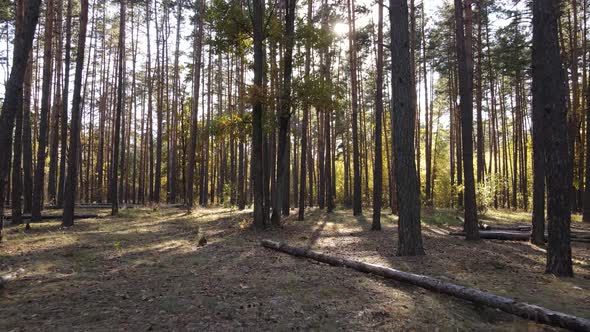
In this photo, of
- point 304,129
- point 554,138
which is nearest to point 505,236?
point 554,138

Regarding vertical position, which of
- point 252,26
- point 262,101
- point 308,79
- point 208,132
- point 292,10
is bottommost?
point 208,132

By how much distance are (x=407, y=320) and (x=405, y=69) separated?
18.9 ft

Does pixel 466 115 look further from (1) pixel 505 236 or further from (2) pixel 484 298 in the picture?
(2) pixel 484 298

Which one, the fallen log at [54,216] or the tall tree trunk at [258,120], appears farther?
the fallen log at [54,216]

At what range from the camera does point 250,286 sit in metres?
6.16

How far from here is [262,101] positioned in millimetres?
12742

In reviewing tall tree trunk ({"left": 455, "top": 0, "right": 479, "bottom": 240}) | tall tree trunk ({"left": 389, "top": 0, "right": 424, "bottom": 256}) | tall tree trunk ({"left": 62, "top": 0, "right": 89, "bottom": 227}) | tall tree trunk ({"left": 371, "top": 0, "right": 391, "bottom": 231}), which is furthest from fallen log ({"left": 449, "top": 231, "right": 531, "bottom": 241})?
tall tree trunk ({"left": 62, "top": 0, "right": 89, "bottom": 227})

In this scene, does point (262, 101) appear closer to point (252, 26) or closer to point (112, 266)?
point (252, 26)

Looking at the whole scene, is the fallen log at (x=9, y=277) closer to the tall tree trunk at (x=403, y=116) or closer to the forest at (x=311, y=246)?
the forest at (x=311, y=246)

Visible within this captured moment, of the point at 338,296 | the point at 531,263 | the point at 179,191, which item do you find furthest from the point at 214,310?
the point at 179,191

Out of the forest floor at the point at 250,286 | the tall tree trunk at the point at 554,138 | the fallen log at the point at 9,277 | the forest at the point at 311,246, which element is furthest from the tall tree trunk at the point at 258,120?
the tall tree trunk at the point at 554,138

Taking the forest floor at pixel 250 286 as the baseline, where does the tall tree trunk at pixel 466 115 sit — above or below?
above

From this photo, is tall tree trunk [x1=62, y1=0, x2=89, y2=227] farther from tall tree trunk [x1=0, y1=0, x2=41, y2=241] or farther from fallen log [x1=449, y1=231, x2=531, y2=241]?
fallen log [x1=449, y1=231, x2=531, y2=241]

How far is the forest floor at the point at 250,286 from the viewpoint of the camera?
456cm
